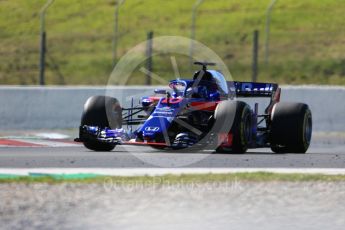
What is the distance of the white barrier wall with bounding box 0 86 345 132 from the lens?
20.6 m

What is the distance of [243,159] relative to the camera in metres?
14.5

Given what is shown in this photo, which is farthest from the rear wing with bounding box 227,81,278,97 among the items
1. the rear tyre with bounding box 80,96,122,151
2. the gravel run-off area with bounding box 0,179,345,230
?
the gravel run-off area with bounding box 0,179,345,230

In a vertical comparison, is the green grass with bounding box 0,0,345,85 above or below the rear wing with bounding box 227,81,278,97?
above

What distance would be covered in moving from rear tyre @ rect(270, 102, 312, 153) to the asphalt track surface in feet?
0.76

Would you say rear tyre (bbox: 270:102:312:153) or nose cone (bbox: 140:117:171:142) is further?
rear tyre (bbox: 270:102:312:153)

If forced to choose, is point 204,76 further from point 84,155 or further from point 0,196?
point 0,196

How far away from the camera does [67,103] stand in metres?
20.9

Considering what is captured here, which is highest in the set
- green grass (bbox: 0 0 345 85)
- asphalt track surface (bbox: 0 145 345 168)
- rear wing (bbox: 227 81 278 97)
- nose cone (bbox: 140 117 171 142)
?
green grass (bbox: 0 0 345 85)

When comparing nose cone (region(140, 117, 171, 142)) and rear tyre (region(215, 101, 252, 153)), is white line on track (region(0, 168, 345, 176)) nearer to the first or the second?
rear tyre (region(215, 101, 252, 153))

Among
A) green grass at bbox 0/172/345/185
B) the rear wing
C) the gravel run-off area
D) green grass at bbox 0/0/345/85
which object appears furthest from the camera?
green grass at bbox 0/0/345/85

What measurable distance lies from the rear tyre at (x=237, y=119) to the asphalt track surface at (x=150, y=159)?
172mm

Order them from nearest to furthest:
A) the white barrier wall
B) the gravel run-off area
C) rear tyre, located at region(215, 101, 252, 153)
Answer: the gravel run-off area < rear tyre, located at region(215, 101, 252, 153) < the white barrier wall

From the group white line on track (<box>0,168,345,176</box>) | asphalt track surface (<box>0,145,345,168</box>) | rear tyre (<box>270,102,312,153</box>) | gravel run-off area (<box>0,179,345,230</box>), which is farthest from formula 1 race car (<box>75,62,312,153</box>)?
gravel run-off area (<box>0,179,345,230</box>)

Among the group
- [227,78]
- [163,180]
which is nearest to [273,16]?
[227,78]
